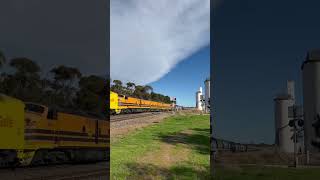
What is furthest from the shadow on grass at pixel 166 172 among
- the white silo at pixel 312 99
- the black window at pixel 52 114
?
the black window at pixel 52 114

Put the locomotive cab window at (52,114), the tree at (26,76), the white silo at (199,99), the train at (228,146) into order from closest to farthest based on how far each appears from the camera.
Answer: the train at (228,146)
the white silo at (199,99)
the locomotive cab window at (52,114)
the tree at (26,76)

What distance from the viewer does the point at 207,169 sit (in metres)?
9.62

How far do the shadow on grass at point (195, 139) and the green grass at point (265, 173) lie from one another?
0.68 m

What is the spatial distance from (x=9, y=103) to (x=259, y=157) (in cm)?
781

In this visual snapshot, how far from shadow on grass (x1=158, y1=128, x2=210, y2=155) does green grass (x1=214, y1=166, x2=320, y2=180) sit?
68 cm

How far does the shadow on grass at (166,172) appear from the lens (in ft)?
31.2

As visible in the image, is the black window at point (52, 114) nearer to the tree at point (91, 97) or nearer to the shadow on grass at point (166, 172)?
the tree at point (91, 97)

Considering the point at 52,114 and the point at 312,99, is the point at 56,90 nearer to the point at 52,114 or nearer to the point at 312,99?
the point at 52,114

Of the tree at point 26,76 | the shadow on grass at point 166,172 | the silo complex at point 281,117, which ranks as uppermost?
the tree at point 26,76

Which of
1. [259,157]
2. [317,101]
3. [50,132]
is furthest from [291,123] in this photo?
[50,132]

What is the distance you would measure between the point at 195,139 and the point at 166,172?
1774mm

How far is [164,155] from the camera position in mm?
10344

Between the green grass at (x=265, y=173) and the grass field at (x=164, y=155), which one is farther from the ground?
the grass field at (x=164, y=155)

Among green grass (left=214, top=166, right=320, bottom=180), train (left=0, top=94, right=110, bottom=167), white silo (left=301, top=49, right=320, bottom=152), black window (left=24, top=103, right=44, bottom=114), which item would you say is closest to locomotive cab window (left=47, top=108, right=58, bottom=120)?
train (left=0, top=94, right=110, bottom=167)
